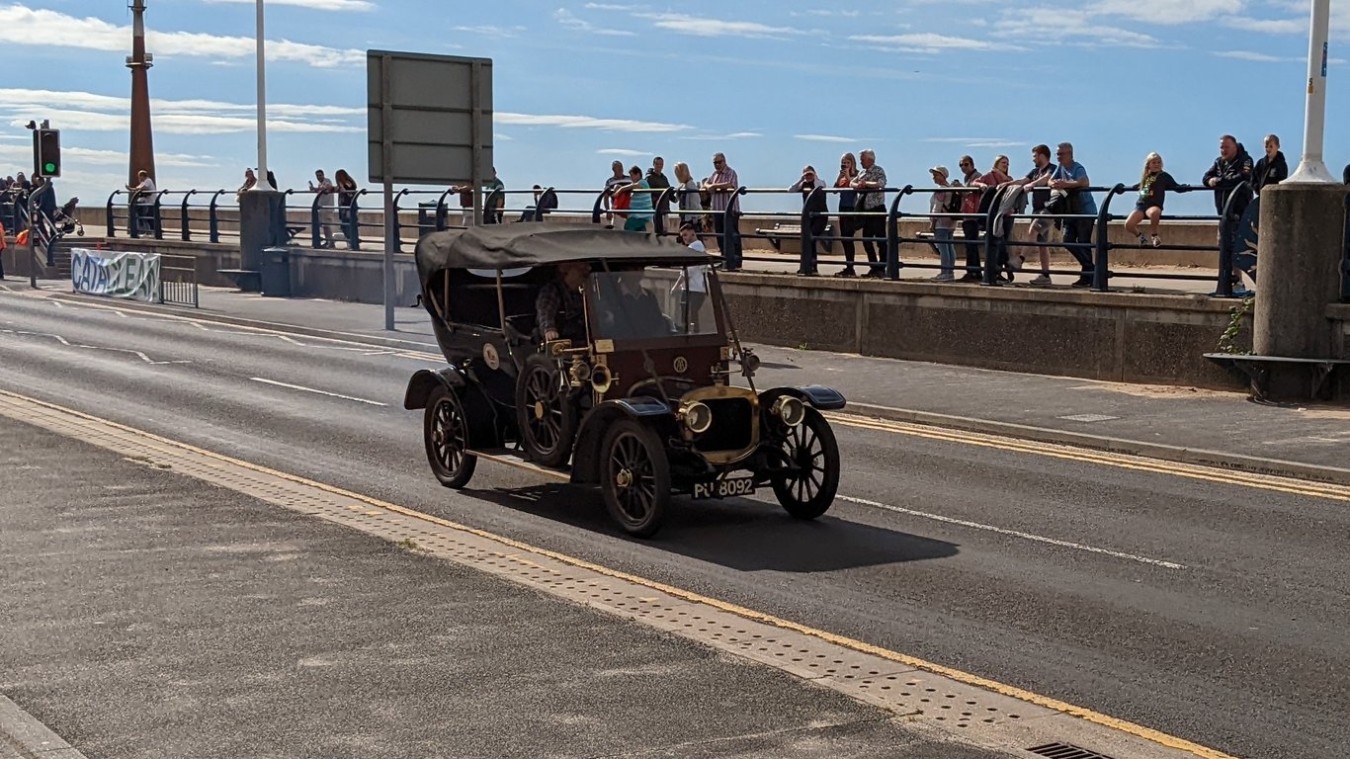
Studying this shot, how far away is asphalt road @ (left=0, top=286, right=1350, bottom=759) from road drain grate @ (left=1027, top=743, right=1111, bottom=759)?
1.87ft

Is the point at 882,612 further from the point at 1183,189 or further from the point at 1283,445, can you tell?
the point at 1183,189

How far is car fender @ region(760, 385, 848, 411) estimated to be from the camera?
12.5m

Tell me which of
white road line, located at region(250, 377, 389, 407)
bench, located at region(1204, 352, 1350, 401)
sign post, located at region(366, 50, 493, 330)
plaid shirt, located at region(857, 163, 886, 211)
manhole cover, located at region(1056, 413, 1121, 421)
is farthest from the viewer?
sign post, located at region(366, 50, 493, 330)

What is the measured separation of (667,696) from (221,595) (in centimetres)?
328

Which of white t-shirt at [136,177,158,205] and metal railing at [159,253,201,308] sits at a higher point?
white t-shirt at [136,177,158,205]

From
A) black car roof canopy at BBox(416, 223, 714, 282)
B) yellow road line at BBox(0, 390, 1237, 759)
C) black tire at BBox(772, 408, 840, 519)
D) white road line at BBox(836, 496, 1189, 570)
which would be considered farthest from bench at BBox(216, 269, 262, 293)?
black tire at BBox(772, 408, 840, 519)

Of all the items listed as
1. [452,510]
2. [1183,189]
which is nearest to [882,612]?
[452,510]

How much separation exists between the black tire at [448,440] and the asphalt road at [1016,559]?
19cm

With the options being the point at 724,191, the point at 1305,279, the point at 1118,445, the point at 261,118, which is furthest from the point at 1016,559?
the point at 261,118

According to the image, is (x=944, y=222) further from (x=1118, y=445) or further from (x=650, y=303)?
(x=650, y=303)

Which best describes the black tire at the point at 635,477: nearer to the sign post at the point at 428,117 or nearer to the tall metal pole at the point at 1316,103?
the tall metal pole at the point at 1316,103

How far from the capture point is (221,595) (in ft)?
32.4

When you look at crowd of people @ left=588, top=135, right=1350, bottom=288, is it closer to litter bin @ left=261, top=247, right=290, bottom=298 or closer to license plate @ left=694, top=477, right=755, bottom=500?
license plate @ left=694, top=477, right=755, bottom=500

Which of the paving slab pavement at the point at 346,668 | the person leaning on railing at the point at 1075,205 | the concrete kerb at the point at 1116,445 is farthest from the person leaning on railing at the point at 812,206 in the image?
the paving slab pavement at the point at 346,668
